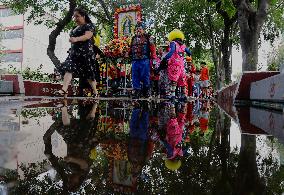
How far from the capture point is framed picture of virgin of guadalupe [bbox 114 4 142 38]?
17.2 m

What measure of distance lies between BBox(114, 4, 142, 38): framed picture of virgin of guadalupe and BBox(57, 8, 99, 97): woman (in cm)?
887

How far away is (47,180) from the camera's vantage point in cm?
139

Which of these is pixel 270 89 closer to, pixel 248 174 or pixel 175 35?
pixel 175 35

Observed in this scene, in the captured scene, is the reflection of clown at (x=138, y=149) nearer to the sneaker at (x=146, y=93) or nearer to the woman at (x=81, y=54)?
the woman at (x=81, y=54)

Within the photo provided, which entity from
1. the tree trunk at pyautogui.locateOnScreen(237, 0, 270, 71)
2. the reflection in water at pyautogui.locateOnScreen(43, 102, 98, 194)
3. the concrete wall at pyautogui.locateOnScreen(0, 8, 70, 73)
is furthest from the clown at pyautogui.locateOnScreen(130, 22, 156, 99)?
the concrete wall at pyautogui.locateOnScreen(0, 8, 70, 73)

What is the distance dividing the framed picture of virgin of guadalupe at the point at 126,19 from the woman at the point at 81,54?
8.87 meters

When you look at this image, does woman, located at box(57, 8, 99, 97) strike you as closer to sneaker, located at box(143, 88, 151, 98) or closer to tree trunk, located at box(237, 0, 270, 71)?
sneaker, located at box(143, 88, 151, 98)

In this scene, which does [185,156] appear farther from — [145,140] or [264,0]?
[264,0]

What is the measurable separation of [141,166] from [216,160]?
1.38 ft

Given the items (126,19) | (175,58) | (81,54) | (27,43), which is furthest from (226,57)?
(27,43)

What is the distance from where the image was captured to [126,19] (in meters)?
17.3

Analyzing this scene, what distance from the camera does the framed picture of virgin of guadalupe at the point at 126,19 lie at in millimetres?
17234

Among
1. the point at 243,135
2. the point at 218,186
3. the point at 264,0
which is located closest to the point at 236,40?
the point at 264,0

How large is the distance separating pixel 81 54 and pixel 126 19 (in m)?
9.53
